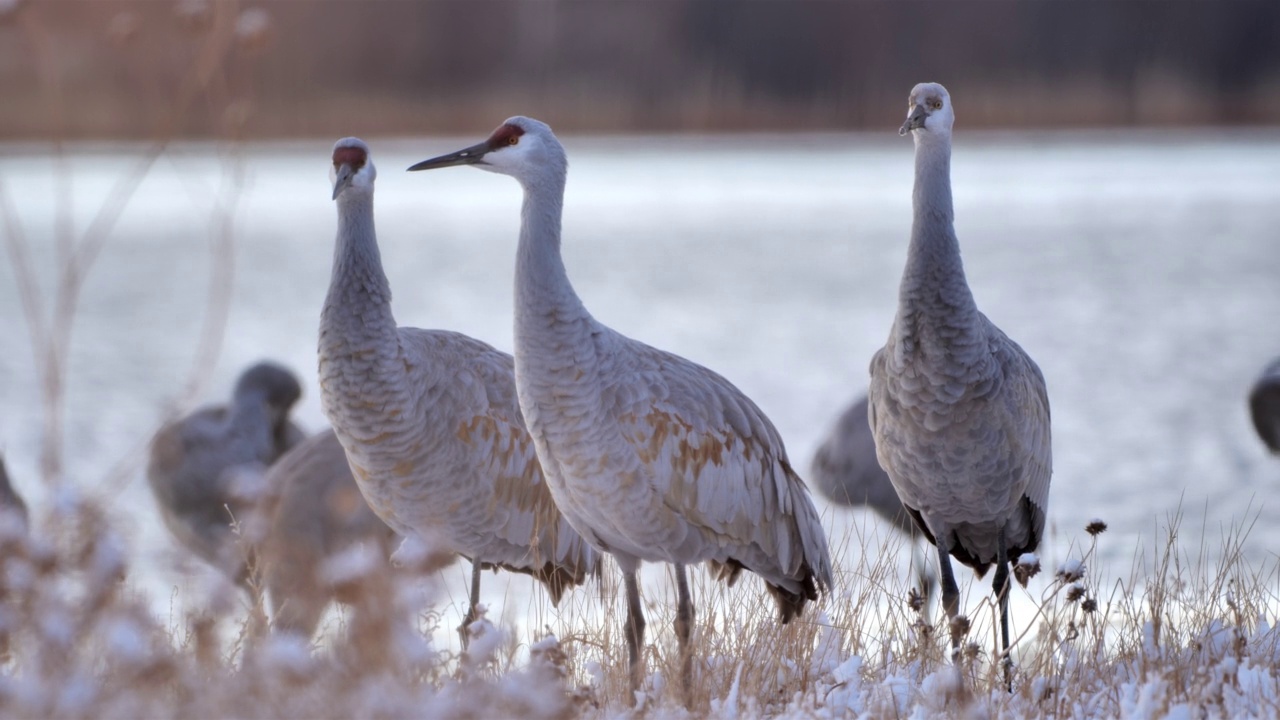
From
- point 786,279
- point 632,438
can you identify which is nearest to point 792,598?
point 632,438

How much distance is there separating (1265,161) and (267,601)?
1031 inches

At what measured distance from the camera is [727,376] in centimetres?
1259

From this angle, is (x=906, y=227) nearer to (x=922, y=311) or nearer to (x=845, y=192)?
(x=845, y=192)

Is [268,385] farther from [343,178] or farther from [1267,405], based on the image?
[1267,405]

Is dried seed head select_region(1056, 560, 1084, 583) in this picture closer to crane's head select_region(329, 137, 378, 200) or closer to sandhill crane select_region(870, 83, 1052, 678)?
sandhill crane select_region(870, 83, 1052, 678)

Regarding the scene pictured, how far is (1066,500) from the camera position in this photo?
8.50 metres

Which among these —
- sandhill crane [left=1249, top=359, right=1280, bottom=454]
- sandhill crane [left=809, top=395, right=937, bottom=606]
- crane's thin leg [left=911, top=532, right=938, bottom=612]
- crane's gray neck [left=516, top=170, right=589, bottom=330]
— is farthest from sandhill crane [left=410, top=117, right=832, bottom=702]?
sandhill crane [left=1249, top=359, right=1280, bottom=454]

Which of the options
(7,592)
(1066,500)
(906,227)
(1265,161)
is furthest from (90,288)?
(1265,161)

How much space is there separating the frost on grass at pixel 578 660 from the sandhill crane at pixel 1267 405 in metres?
1.85

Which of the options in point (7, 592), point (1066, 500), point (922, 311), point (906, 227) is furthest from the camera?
point (906, 227)

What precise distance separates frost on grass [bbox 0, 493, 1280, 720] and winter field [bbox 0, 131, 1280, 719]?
1cm

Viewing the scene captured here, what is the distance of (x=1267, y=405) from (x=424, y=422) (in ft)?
15.1

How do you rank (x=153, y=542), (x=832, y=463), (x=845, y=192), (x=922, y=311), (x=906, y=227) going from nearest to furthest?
(x=922, y=311) < (x=832, y=463) < (x=153, y=542) < (x=906, y=227) < (x=845, y=192)

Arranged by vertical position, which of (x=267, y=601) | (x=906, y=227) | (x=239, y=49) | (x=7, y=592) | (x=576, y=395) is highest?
(x=906, y=227)
